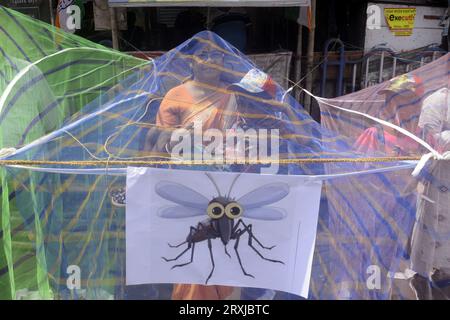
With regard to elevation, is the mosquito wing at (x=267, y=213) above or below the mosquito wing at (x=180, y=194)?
below

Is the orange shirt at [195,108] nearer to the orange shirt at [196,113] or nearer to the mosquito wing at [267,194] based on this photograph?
the orange shirt at [196,113]

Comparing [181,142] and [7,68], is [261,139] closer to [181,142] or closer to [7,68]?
[181,142]

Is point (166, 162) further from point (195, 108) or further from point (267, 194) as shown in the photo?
point (267, 194)

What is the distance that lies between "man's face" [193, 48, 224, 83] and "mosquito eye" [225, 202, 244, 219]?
0.62 meters

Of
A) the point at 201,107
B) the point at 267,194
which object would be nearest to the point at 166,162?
the point at 201,107

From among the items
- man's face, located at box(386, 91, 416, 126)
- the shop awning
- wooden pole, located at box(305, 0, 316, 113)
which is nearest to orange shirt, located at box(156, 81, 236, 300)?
man's face, located at box(386, 91, 416, 126)

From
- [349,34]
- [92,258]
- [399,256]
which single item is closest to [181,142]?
[92,258]

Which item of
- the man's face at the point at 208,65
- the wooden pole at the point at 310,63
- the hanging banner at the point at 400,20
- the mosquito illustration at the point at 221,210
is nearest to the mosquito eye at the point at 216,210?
the mosquito illustration at the point at 221,210

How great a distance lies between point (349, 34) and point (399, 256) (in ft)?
14.1

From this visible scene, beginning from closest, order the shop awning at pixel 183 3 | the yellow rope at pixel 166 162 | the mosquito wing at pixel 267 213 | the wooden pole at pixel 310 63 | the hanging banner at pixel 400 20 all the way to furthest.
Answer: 1. the yellow rope at pixel 166 162
2. the mosquito wing at pixel 267 213
3. the shop awning at pixel 183 3
4. the wooden pole at pixel 310 63
5. the hanging banner at pixel 400 20

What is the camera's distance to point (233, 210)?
2.04 meters

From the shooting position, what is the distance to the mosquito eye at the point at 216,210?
6.67ft

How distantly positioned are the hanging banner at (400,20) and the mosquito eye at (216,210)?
4.37m
